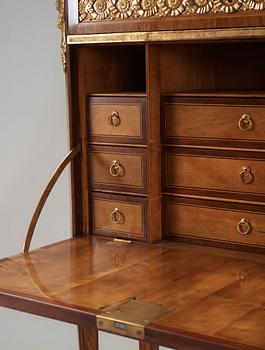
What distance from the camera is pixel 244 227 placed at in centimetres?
216

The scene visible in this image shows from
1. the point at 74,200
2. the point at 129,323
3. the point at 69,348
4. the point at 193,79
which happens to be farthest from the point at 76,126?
the point at 69,348

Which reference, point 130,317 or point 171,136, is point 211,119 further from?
point 130,317

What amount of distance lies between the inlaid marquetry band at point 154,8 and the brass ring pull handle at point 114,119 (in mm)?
273

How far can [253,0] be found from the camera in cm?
195

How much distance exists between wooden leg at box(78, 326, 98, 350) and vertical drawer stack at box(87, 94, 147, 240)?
0.38 metres

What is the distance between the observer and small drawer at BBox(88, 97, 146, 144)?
89.6 inches

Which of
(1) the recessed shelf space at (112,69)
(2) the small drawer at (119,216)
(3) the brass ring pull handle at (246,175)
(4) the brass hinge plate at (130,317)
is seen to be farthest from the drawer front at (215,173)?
(4) the brass hinge plate at (130,317)

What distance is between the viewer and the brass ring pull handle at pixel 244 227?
2.15 m

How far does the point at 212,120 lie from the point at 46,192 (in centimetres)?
54

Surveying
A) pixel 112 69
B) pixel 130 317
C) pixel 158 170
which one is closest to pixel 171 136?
pixel 158 170

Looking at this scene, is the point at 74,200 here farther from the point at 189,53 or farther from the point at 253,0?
the point at 253,0

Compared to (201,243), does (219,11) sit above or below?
above

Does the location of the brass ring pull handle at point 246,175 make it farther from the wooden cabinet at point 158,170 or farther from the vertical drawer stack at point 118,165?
the vertical drawer stack at point 118,165

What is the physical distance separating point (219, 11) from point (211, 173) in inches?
17.6
